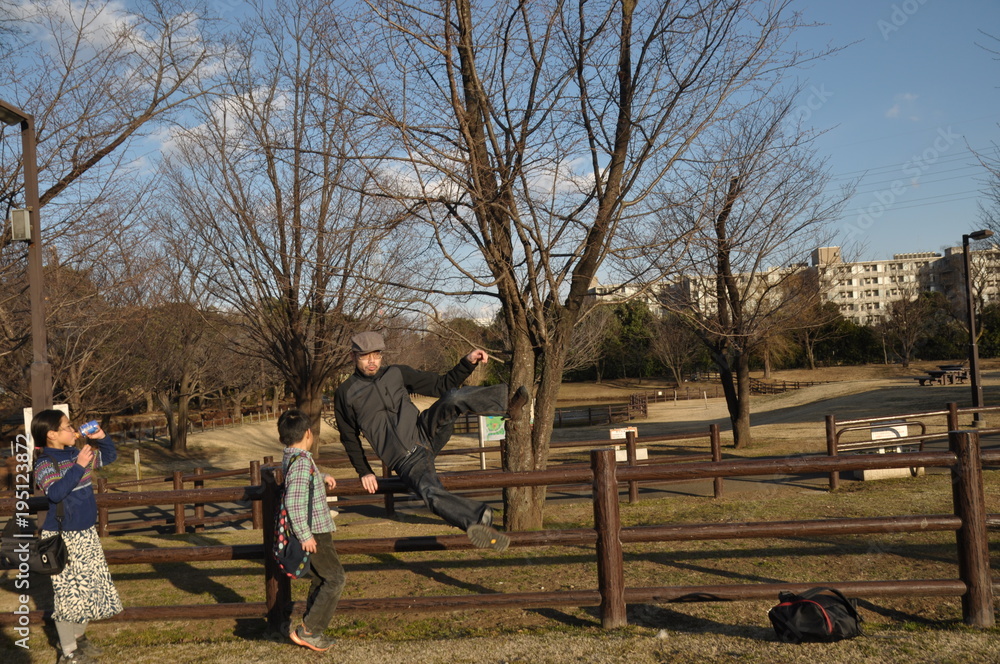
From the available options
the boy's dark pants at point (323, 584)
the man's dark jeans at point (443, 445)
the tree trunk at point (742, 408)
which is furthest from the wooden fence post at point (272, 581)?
the tree trunk at point (742, 408)

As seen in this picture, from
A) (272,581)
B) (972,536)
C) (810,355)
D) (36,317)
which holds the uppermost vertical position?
(36,317)

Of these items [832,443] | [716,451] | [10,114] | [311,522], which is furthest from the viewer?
[716,451]

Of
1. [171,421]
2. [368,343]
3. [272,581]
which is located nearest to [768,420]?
[171,421]

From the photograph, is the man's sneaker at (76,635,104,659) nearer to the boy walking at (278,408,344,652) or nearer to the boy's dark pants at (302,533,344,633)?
the boy walking at (278,408,344,652)

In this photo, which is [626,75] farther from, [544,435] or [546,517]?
[546,517]

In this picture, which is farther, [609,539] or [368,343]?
[609,539]

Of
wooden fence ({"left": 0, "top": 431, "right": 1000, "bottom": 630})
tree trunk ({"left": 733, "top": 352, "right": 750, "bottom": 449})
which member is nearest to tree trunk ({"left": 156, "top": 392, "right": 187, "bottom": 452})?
tree trunk ({"left": 733, "top": 352, "right": 750, "bottom": 449})

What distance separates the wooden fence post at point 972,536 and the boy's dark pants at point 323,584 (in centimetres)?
398

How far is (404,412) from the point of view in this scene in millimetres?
4934

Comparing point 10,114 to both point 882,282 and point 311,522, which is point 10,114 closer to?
point 311,522

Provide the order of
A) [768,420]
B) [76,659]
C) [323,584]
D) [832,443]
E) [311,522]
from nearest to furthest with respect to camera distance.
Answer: [311,522] → [323,584] → [76,659] → [832,443] → [768,420]

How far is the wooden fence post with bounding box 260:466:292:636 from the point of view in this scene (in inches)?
197

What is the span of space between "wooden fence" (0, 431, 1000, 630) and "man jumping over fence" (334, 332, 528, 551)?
22cm

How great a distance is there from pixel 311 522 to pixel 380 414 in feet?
2.61
